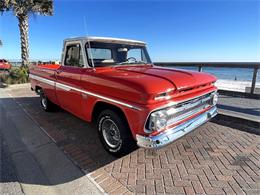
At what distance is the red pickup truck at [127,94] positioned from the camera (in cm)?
267

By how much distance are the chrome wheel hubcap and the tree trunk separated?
12.9m

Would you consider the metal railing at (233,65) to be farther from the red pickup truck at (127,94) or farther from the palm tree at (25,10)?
the palm tree at (25,10)

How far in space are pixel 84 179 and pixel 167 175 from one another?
1.20 m

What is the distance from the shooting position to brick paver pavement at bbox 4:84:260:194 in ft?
8.70

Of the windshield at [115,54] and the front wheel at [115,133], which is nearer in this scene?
the front wheel at [115,133]

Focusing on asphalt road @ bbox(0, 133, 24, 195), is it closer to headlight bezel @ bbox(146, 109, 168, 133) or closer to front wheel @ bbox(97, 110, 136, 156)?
front wheel @ bbox(97, 110, 136, 156)

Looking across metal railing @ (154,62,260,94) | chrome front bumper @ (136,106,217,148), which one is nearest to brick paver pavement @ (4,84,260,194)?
chrome front bumper @ (136,106,217,148)

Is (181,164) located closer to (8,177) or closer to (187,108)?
(187,108)

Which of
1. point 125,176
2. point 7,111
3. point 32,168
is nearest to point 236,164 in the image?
point 125,176

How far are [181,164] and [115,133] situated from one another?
1167 mm

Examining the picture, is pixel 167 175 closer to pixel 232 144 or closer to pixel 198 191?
pixel 198 191

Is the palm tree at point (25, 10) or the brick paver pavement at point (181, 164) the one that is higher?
the palm tree at point (25, 10)

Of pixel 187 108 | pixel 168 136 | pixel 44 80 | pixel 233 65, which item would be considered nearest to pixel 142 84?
pixel 168 136

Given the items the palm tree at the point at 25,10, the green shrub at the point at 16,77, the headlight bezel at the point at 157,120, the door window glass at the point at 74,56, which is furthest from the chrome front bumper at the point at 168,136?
the palm tree at the point at 25,10
